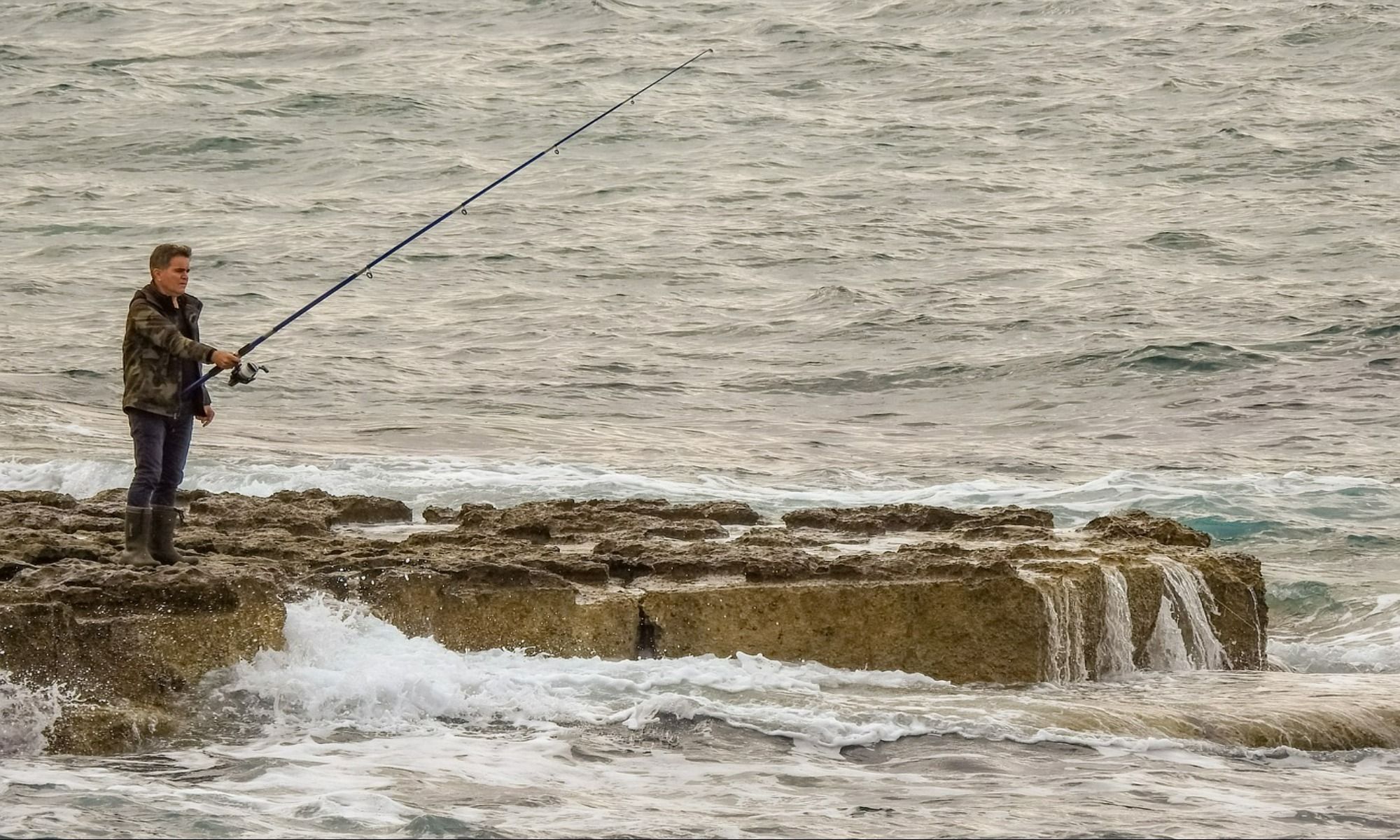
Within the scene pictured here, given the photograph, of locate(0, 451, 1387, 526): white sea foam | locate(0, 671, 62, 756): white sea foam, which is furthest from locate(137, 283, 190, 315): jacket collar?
locate(0, 451, 1387, 526): white sea foam

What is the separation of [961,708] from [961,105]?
75.1 ft

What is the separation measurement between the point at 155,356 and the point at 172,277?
28cm

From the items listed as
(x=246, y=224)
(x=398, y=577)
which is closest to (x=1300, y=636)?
(x=398, y=577)

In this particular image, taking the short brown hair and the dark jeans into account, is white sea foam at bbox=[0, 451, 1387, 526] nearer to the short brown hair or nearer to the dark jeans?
the dark jeans

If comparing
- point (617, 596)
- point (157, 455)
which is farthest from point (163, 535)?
point (617, 596)

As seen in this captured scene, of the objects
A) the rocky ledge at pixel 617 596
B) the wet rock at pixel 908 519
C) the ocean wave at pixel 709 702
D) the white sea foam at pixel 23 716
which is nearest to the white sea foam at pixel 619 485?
the wet rock at pixel 908 519

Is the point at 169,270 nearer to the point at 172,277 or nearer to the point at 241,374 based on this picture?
the point at 172,277

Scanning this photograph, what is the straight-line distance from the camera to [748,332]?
64.3ft

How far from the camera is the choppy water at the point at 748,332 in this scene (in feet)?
18.1

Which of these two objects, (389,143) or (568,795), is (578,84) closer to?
(389,143)

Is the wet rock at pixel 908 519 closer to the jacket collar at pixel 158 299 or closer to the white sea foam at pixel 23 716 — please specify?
the jacket collar at pixel 158 299

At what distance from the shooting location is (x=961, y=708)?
6.24 metres

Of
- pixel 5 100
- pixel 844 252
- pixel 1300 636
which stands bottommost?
pixel 1300 636

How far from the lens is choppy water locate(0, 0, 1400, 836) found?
217 inches
